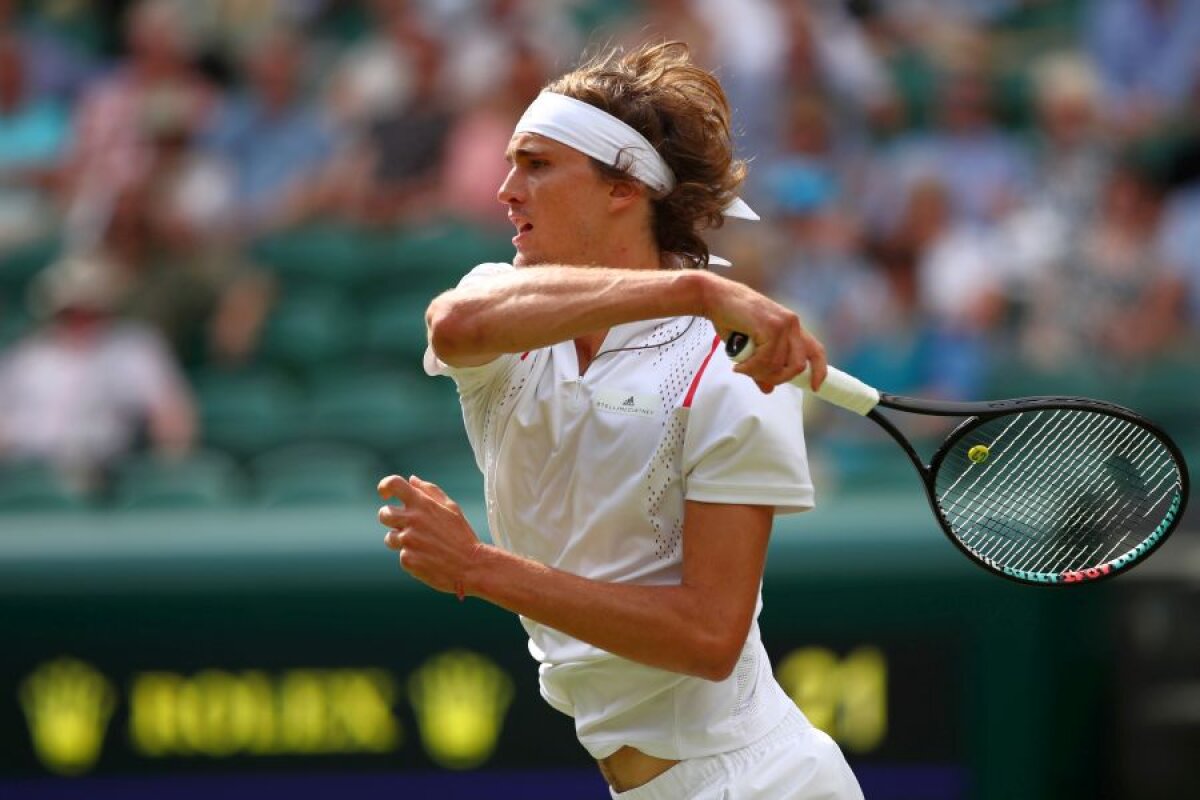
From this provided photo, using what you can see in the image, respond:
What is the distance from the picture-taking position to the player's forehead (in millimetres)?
3650

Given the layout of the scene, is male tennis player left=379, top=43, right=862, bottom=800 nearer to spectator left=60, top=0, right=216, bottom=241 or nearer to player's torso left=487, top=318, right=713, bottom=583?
player's torso left=487, top=318, right=713, bottom=583

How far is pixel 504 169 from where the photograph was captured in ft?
29.9

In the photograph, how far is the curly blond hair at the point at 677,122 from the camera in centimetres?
371

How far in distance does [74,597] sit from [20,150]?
3530mm

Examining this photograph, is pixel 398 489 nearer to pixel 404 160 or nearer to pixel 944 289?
pixel 944 289

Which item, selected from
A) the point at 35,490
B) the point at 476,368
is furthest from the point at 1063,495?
the point at 35,490

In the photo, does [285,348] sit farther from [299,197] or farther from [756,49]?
[756,49]

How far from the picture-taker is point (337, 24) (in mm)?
11016

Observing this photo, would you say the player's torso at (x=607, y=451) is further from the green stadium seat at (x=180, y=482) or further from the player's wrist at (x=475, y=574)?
the green stadium seat at (x=180, y=482)

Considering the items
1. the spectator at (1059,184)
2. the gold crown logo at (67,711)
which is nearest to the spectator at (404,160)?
the spectator at (1059,184)

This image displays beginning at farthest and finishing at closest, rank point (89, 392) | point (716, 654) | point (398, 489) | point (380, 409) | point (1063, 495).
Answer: point (380, 409) < point (89, 392) < point (1063, 495) < point (716, 654) < point (398, 489)

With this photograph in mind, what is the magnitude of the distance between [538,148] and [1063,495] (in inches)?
47.1

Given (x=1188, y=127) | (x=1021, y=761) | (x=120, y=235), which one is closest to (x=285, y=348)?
(x=120, y=235)

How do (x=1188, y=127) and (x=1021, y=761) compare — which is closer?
(x=1021, y=761)
